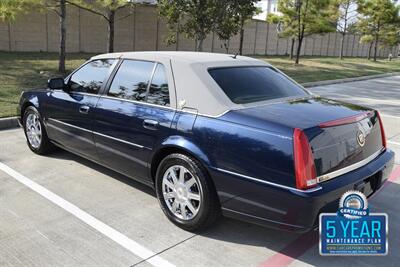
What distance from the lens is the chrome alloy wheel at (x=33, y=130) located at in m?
5.61

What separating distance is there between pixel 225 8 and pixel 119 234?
12711 millimetres

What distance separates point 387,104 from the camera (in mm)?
12203

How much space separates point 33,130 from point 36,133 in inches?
3.5

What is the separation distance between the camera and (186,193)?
3650 mm

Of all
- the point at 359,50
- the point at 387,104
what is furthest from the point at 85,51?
the point at 359,50

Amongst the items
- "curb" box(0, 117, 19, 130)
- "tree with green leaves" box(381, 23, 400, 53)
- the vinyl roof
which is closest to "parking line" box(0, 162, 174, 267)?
the vinyl roof

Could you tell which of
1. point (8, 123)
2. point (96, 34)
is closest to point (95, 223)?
point (8, 123)

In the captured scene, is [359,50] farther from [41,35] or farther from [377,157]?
[377,157]

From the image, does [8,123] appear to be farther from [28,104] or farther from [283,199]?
[283,199]

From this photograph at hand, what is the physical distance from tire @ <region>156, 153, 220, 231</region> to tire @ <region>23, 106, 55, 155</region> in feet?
7.98

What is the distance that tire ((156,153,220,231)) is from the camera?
348 cm

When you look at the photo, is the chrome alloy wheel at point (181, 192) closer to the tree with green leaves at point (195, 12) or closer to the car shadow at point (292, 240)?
the car shadow at point (292, 240)

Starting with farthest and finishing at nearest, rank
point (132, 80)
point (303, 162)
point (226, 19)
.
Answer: point (226, 19), point (132, 80), point (303, 162)

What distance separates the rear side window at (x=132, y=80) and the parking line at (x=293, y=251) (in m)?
1.93
